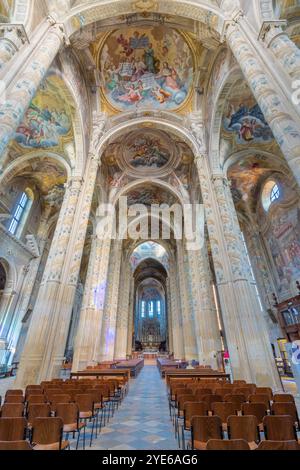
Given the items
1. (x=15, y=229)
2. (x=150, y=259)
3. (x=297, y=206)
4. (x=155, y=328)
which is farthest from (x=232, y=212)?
(x=155, y=328)

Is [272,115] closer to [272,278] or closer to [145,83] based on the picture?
[145,83]

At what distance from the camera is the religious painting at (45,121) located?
11.1m

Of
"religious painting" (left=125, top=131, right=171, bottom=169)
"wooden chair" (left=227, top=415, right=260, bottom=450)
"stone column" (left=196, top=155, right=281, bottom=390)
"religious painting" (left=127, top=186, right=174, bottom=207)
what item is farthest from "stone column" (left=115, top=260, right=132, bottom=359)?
"wooden chair" (left=227, top=415, right=260, bottom=450)

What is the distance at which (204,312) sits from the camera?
43.1ft

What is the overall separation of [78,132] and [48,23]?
467cm

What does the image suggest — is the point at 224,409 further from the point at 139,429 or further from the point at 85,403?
the point at 85,403

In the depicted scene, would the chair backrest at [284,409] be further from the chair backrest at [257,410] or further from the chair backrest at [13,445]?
the chair backrest at [13,445]

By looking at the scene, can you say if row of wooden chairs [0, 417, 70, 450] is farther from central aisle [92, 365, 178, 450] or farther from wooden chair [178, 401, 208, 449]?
wooden chair [178, 401, 208, 449]

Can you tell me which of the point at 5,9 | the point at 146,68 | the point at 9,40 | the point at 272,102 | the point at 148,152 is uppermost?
the point at 146,68

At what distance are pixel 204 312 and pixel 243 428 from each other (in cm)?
1102

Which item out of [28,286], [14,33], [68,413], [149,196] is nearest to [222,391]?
[68,413]

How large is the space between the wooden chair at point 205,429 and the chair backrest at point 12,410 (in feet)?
8.17

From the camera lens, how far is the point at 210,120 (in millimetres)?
11961

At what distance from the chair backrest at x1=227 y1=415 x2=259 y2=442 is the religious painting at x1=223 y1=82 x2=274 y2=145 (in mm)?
12534
